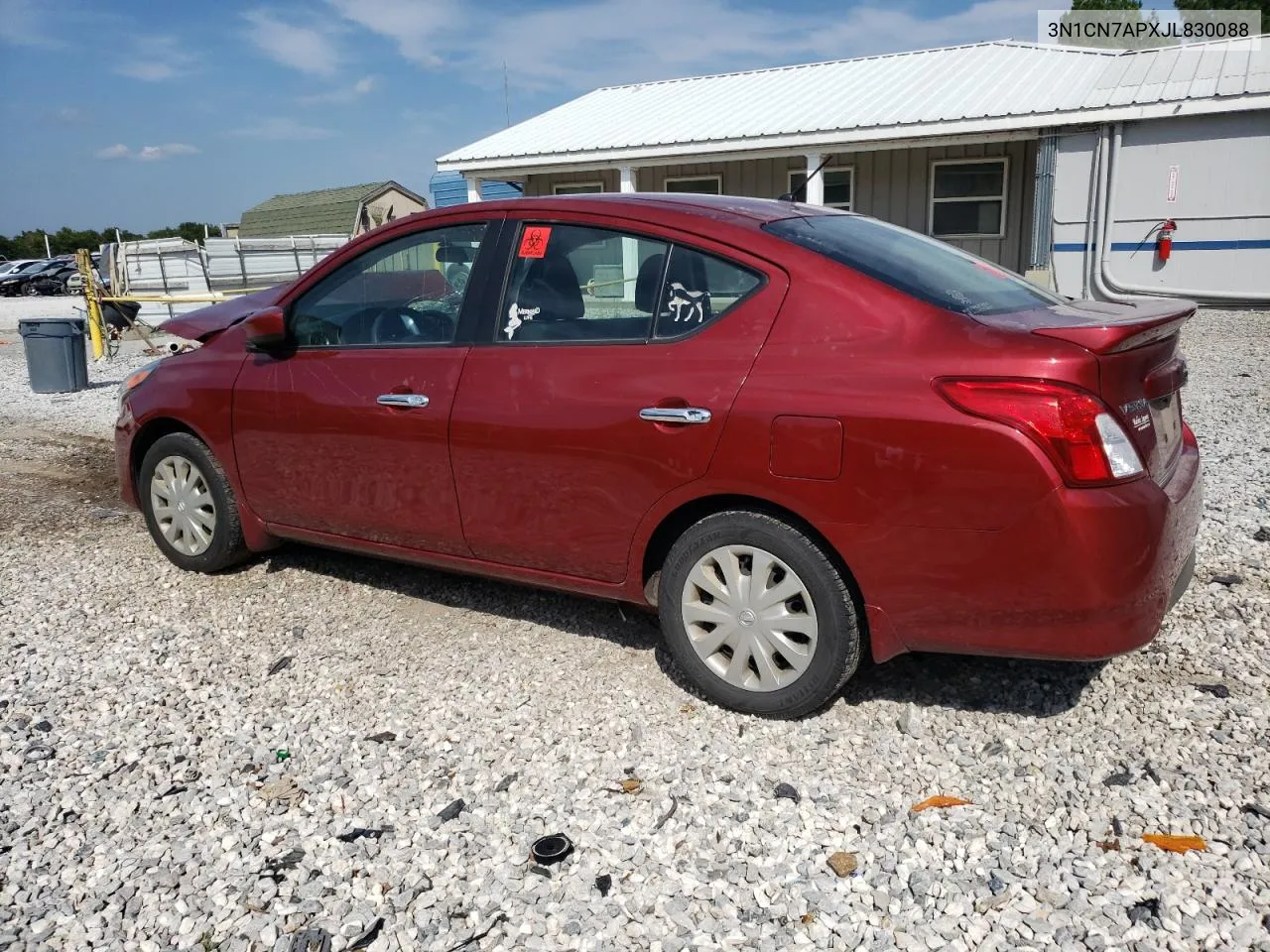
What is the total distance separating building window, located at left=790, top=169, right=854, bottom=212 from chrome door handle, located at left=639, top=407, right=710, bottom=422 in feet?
46.6

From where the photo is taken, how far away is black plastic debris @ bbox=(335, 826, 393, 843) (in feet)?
9.35

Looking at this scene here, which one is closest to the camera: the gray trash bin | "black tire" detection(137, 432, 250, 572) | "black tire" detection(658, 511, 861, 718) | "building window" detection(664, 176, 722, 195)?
"black tire" detection(658, 511, 861, 718)

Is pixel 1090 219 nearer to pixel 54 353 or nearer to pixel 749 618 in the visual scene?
pixel 749 618

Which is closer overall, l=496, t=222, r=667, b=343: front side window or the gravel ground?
the gravel ground

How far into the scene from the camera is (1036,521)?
9.21 feet

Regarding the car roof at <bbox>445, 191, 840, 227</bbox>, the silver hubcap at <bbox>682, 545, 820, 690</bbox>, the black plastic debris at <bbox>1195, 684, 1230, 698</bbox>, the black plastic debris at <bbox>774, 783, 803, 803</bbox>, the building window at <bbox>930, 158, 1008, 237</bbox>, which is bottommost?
the black plastic debris at <bbox>774, 783, 803, 803</bbox>

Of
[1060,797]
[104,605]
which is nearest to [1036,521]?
[1060,797]

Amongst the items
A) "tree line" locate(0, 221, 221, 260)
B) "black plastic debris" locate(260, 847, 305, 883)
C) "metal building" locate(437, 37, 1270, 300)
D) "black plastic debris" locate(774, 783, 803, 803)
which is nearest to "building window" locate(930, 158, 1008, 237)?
"metal building" locate(437, 37, 1270, 300)

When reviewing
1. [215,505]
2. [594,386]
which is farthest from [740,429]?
[215,505]

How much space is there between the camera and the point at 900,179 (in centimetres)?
1617

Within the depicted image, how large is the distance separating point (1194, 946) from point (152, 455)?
466 centimetres

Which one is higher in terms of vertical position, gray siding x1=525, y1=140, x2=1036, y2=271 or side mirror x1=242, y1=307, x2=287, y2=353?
gray siding x1=525, y1=140, x2=1036, y2=271

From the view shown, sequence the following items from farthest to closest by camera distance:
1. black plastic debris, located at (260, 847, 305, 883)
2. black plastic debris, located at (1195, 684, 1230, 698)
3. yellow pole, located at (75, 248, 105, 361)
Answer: yellow pole, located at (75, 248, 105, 361), black plastic debris, located at (1195, 684, 1230, 698), black plastic debris, located at (260, 847, 305, 883)

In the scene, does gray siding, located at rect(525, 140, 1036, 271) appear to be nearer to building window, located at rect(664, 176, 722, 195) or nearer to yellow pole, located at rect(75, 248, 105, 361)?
building window, located at rect(664, 176, 722, 195)
